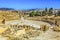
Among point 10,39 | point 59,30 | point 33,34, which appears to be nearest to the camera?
point 10,39

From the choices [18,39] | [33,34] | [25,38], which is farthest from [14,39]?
[33,34]

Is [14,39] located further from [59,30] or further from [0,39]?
[59,30]

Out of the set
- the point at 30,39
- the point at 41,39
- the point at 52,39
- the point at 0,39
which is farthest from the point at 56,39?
the point at 0,39

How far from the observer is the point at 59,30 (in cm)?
3894

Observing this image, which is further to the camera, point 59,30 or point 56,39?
point 59,30

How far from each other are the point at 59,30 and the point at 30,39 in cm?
1253

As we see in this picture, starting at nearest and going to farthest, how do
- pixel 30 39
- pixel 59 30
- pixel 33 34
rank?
pixel 30 39, pixel 33 34, pixel 59 30

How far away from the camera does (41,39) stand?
2895cm

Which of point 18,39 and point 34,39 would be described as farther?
point 34,39

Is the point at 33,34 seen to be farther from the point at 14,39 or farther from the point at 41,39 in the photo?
the point at 14,39

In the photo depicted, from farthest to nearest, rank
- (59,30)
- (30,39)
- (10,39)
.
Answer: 1. (59,30)
2. (30,39)
3. (10,39)

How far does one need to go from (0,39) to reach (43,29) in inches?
630

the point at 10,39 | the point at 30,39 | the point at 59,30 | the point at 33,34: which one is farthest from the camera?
the point at 59,30

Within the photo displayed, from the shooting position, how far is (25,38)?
28.3 meters
